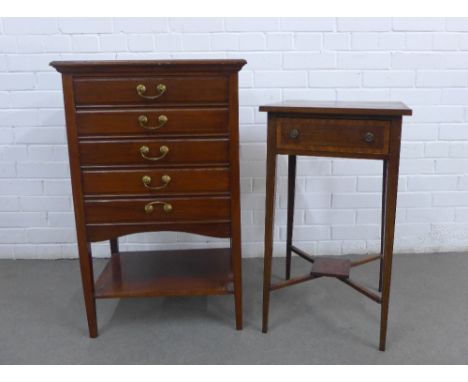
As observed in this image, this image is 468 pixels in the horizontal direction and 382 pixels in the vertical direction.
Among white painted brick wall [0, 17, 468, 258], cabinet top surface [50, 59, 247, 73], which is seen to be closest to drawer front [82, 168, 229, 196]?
cabinet top surface [50, 59, 247, 73]

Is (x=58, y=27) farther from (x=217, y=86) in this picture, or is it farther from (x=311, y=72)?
(x=311, y=72)

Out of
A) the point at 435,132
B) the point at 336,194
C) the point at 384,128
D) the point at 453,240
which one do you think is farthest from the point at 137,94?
the point at 453,240

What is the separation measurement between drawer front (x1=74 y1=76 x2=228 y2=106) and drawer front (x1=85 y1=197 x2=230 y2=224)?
0.40 meters

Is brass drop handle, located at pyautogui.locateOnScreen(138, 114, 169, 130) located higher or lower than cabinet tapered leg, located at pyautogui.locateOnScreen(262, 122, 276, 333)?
higher

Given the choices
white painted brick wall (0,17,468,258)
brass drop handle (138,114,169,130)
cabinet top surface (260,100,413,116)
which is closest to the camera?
cabinet top surface (260,100,413,116)

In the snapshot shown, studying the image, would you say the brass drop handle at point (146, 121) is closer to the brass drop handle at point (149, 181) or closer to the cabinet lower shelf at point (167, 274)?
the brass drop handle at point (149, 181)

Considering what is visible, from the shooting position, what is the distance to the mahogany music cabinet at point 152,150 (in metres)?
1.76

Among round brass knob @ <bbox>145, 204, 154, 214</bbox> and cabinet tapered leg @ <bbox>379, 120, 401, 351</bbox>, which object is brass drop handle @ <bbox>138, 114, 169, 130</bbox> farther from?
cabinet tapered leg @ <bbox>379, 120, 401, 351</bbox>

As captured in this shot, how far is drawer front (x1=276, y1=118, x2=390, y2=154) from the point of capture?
173cm

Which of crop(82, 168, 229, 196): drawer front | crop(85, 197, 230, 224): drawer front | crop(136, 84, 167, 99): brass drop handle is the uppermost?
crop(136, 84, 167, 99): brass drop handle

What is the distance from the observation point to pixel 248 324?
6.90 ft

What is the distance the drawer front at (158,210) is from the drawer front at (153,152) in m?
0.16

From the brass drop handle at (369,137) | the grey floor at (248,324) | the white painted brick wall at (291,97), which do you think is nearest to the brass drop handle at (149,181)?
the grey floor at (248,324)

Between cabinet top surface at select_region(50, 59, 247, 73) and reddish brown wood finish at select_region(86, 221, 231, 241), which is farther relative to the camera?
reddish brown wood finish at select_region(86, 221, 231, 241)
